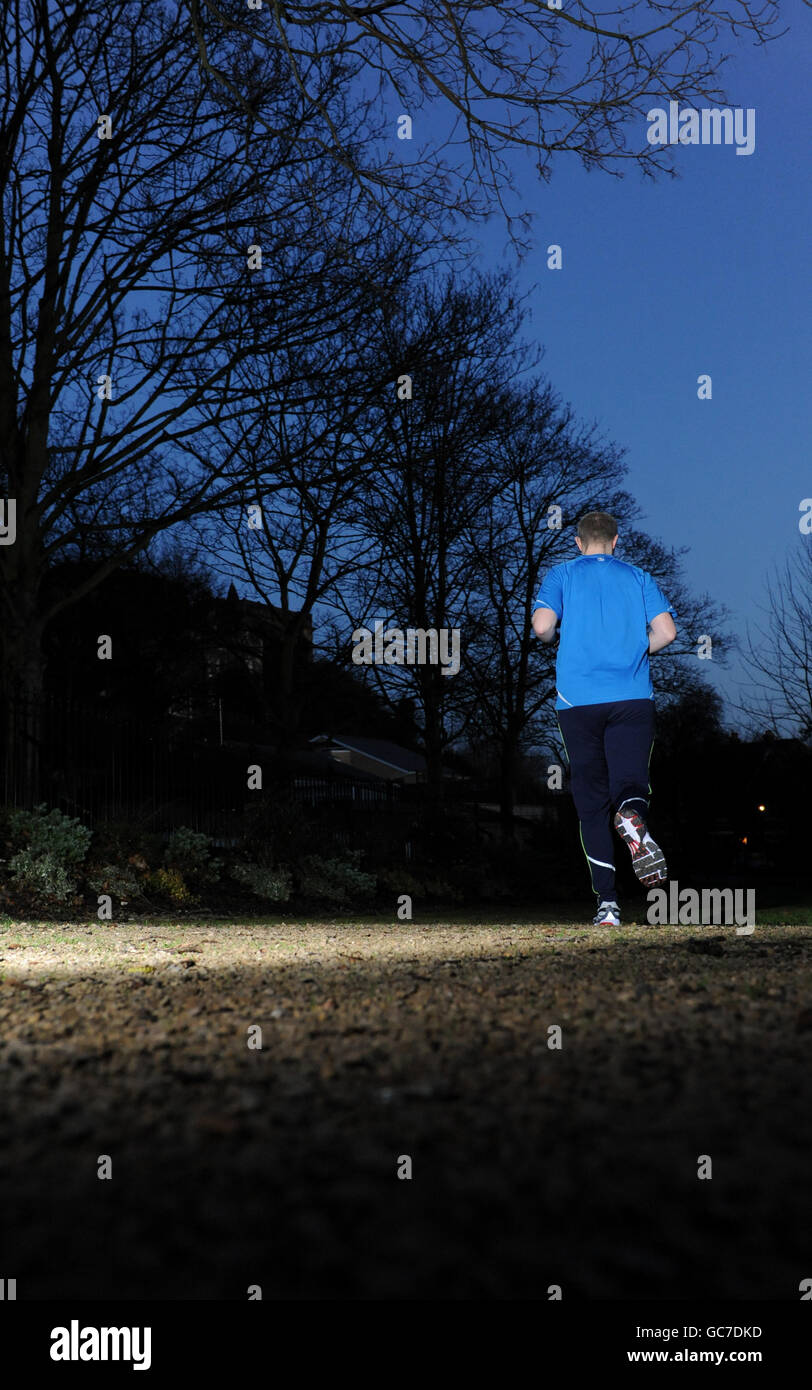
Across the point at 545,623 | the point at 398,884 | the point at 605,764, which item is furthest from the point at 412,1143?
the point at 398,884

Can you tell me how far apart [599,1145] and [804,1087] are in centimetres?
62

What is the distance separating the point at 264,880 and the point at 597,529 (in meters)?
7.53

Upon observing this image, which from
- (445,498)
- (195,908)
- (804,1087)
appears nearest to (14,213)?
(195,908)

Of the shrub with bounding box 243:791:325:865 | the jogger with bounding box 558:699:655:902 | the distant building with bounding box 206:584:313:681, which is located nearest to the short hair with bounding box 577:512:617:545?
the jogger with bounding box 558:699:655:902

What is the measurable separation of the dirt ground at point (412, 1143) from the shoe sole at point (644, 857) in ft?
8.32

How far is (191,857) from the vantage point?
13141 millimetres

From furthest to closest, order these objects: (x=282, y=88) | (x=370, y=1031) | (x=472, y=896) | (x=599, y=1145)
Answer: (x=472, y=896), (x=282, y=88), (x=370, y=1031), (x=599, y=1145)

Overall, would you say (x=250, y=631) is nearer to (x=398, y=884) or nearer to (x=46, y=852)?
(x=398, y=884)

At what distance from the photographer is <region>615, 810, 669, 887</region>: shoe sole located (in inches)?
254

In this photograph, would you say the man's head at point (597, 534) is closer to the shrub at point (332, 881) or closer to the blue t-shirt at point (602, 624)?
the blue t-shirt at point (602, 624)

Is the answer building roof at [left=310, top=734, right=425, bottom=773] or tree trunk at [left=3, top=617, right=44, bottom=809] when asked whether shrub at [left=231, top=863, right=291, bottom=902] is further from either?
building roof at [left=310, top=734, right=425, bottom=773]
